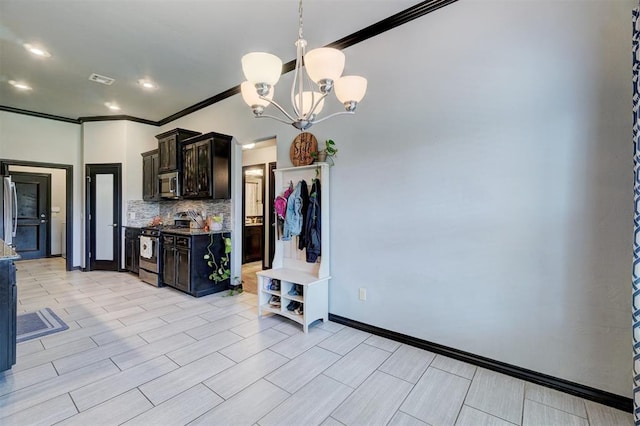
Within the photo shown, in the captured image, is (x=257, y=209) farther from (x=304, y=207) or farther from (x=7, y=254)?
(x=7, y=254)

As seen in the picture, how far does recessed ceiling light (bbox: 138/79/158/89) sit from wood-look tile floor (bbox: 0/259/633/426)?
126 inches

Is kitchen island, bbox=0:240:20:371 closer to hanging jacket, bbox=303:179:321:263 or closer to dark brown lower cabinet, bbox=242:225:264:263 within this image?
hanging jacket, bbox=303:179:321:263

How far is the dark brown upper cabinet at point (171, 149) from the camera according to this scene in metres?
4.93

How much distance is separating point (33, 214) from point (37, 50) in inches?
223

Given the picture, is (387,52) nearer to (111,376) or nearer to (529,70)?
(529,70)

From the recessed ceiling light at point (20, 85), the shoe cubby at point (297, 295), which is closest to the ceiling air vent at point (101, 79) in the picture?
the recessed ceiling light at point (20, 85)

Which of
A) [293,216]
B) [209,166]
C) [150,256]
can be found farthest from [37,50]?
[293,216]

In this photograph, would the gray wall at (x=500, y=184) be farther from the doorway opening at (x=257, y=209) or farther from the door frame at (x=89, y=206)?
the door frame at (x=89, y=206)

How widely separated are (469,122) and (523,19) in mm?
786

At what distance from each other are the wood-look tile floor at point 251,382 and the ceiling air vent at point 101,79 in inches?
→ 125

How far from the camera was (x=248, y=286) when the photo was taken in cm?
486

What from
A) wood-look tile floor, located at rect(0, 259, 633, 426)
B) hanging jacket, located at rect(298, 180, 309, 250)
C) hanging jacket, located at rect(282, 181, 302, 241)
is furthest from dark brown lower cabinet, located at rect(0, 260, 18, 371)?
hanging jacket, located at rect(298, 180, 309, 250)

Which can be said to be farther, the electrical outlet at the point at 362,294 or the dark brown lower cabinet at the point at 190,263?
the dark brown lower cabinet at the point at 190,263

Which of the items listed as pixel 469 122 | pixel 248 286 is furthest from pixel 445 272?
pixel 248 286
